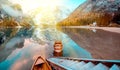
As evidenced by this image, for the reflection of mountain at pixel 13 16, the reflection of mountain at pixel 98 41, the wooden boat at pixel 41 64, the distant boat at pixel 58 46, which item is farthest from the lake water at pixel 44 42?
the wooden boat at pixel 41 64

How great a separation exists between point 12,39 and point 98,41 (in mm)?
1494

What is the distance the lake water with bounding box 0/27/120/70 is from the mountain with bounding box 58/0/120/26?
152mm

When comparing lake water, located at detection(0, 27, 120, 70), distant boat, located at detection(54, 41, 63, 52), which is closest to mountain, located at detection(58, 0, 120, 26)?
lake water, located at detection(0, 27, 120, 70)

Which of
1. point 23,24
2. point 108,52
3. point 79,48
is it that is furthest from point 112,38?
point 23,24

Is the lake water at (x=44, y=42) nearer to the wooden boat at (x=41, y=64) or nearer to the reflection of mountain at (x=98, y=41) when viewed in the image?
the reflection of mountain at (x=98, y=41)

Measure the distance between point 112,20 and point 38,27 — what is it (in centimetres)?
130

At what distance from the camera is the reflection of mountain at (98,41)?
3.29m

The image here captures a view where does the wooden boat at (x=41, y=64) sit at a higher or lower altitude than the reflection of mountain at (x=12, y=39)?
lower

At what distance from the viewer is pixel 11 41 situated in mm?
3361

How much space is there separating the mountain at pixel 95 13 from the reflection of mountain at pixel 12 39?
27.5 inches

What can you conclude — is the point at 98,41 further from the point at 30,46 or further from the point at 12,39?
the point at 12,39

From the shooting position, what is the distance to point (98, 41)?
3.41 m

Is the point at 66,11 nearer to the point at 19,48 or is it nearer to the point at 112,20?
the point at 112,20

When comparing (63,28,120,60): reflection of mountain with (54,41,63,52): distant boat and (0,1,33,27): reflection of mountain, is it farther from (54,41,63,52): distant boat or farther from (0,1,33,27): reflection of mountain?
(0,1,33,27): reflection of mountain
